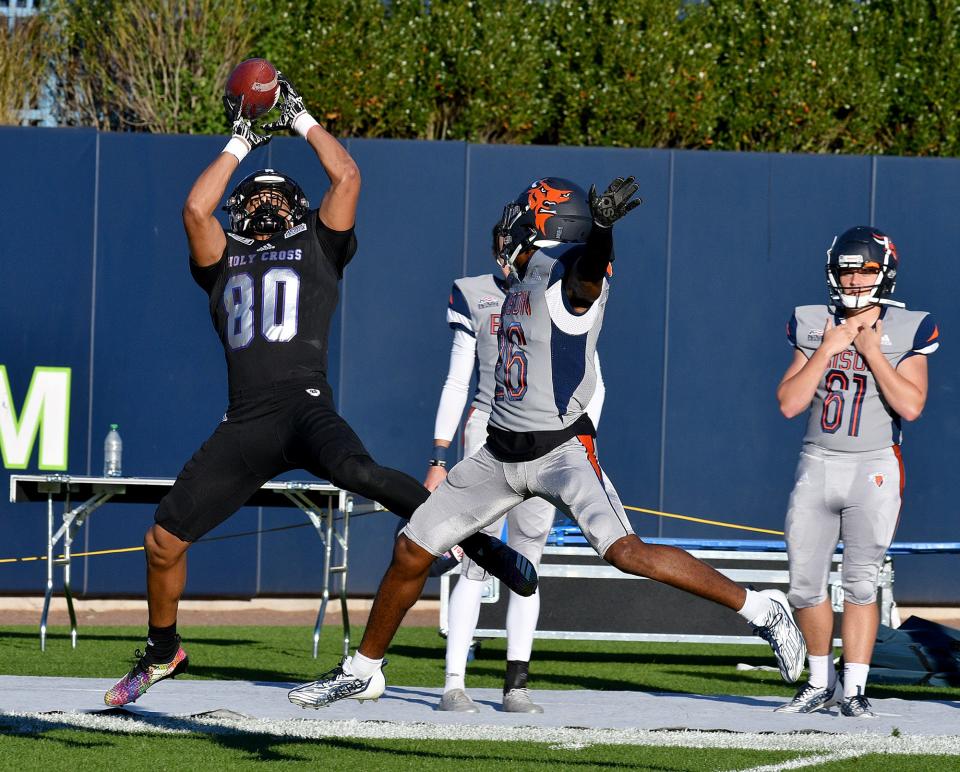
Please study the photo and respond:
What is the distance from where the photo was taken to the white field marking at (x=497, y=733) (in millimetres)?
5469

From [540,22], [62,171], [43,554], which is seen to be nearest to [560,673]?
[43,554]

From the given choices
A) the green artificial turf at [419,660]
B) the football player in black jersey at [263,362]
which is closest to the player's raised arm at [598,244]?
the football player in black jersey at [263,362]

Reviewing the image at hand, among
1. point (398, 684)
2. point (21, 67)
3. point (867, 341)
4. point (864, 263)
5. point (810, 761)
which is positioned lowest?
point (398, 684)

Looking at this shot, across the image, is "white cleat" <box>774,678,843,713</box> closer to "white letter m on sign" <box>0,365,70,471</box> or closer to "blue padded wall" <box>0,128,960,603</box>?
"blue padded wall" <box>0,128,960,603</box>

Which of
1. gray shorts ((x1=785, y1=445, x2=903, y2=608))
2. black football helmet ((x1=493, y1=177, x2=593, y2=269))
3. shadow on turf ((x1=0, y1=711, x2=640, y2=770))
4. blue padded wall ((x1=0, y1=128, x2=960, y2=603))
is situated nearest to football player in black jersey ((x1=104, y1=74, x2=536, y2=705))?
shadow on turf ((x1=0, y1=711, x2=640, y2=770))

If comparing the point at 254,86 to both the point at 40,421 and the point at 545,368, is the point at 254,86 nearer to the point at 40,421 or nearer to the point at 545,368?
the point at 545,368

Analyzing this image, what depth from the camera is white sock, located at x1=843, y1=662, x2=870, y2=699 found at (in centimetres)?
627

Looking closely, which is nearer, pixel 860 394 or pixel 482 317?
pixel 860 394

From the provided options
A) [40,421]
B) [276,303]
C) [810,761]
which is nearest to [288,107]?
[276,303]

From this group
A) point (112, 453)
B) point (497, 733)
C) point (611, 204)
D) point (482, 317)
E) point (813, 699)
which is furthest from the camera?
point (112, 453)

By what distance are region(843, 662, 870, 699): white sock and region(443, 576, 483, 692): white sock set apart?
1.67 metres

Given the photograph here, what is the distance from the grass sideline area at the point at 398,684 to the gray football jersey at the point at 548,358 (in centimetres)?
126

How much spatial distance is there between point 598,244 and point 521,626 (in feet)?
7.74

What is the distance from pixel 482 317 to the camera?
22.0ft
